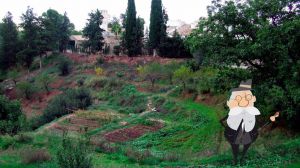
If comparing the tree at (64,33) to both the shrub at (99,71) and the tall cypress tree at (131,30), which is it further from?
the shrub at (99,71)

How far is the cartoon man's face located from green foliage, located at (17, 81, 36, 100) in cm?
4058

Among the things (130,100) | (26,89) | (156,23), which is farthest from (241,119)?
(26,89)

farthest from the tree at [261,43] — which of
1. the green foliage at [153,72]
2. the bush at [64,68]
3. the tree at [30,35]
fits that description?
the tree at [30,35]

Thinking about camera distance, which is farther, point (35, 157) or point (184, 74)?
point (184, 74)

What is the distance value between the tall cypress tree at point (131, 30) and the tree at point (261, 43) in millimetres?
32656

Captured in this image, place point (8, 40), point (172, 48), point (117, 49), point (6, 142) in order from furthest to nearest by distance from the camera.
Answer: point (8, 40) < point (117, 49) < point (172, 48) < point (6, 142)

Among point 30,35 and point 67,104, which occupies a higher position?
point 30,35

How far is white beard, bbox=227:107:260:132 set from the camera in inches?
566

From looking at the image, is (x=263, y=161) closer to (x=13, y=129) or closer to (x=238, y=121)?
(x=238, y=121)

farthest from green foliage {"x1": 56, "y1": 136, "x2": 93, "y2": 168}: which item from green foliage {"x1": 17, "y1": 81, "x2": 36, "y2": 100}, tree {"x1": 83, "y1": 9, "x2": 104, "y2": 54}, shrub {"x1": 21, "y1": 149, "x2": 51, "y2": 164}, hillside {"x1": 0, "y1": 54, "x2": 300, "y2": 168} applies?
tree {"x1": 83, "y1": 9, "x2": 104, "y2": 54}

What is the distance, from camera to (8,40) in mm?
63812

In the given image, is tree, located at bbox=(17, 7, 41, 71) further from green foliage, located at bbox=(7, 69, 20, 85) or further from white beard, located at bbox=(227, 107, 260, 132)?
white beard, located at bbox=(227, 107, 260, 132)

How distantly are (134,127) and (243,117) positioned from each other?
1570 centimetres

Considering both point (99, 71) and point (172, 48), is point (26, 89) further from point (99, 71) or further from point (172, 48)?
point (172, 48)
